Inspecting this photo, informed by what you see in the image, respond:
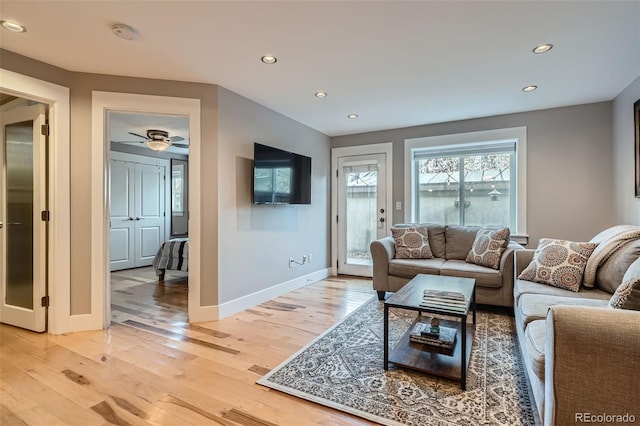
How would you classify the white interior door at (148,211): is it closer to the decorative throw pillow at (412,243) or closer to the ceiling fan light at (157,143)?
the ceiling fan light at (157,143)

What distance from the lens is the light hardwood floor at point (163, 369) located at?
1.59 m


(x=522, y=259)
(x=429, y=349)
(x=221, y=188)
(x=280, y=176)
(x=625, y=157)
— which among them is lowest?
(x=429, y=349)

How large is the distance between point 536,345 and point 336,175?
12.8 ft

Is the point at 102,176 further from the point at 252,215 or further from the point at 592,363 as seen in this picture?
the point at 592,363

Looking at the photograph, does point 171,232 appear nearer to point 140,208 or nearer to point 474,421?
point 140,208

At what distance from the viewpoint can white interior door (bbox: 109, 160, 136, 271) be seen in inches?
211

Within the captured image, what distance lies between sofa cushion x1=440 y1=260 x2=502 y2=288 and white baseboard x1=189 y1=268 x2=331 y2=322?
190 cm

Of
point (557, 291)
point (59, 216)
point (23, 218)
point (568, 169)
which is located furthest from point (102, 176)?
point (568, 169)

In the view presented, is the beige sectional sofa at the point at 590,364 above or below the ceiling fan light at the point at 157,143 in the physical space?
below

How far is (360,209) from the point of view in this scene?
490 centimetres

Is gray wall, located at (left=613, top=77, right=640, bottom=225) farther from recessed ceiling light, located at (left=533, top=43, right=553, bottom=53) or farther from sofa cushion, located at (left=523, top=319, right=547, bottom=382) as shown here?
sofa cushion, located at (left=523, top=319, right=547, bottom=382)

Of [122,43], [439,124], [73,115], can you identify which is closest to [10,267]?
[73,115]

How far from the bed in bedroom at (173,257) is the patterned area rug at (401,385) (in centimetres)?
270

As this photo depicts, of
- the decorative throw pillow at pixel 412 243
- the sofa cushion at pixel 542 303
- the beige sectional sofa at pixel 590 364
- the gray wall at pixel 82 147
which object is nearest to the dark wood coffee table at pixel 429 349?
the sofa cushion at pixel 542 303
